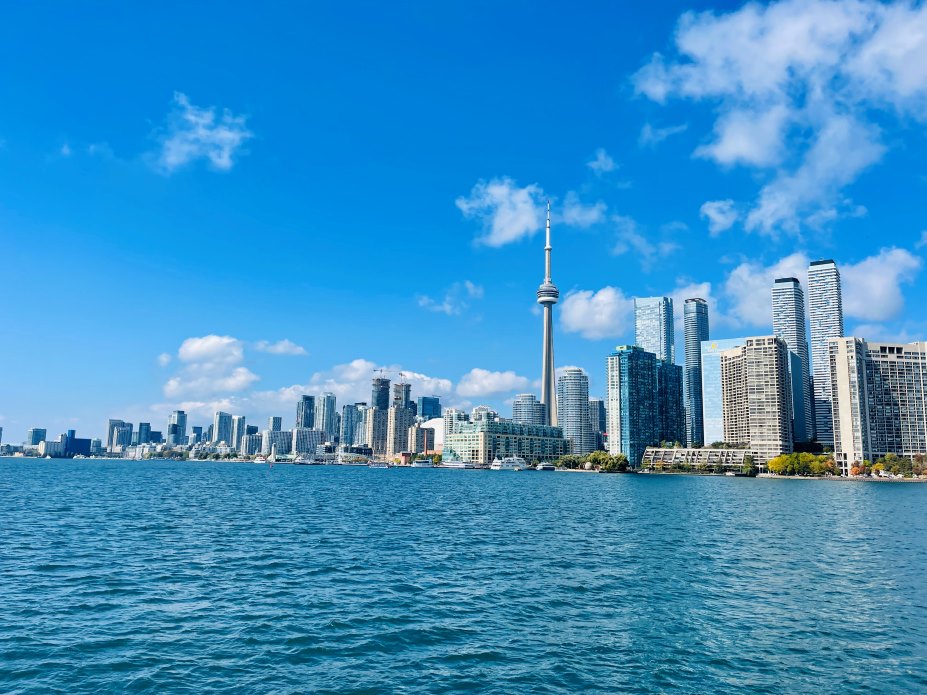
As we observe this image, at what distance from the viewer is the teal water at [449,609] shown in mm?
26094

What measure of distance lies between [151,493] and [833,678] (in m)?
118

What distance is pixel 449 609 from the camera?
117ft

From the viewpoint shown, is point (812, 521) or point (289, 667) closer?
point (289, 667)

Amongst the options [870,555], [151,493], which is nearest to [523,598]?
[870,555]

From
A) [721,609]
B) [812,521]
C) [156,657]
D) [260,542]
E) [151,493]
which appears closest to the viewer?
[156,657]

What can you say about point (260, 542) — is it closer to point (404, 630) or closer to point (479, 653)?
point (404, 630)

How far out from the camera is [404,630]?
31.8 metres

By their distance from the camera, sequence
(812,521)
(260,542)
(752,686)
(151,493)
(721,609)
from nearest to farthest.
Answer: (752,686), (721,609), (260,542), (812,521), (151,493)

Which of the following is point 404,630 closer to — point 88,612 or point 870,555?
point 88,612

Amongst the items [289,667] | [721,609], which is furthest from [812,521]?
[289,667]

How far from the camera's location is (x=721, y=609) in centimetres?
3706

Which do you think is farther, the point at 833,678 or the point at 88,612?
the point at 88,612

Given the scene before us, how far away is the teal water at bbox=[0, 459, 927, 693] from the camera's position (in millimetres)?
26094

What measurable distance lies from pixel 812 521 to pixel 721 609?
61.9 metres
